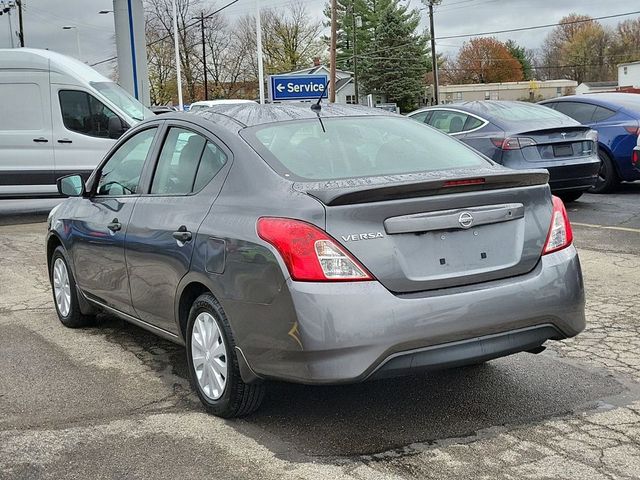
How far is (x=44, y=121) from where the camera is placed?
13.1 meters

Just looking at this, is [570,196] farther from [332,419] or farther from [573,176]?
[332,419]

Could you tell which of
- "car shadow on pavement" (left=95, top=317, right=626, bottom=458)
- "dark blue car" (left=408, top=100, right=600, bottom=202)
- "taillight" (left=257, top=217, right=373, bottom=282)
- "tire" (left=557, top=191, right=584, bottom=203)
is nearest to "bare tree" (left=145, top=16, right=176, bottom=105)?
"tire" (left=557, top=191, right=584, bottom=203)

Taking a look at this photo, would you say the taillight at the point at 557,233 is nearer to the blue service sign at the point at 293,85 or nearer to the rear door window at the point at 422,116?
the rear door window at the point at 422,116

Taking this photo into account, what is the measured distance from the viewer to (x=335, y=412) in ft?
13.6

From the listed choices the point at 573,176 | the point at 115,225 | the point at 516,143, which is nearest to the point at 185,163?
the point at 115,225

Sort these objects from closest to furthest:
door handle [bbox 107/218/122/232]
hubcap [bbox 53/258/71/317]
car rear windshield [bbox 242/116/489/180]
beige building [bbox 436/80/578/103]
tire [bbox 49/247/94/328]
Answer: car rear windshield [bbox 242/116/489/180], door handle [bbox 107/218/122/232], tire [bbox 49/247/94/328], hubcap [bbox 53/258/71/317], beige building [bbox 436/80/578/103]

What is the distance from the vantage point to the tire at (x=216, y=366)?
12.8 ft

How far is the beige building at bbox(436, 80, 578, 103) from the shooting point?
9662 cm

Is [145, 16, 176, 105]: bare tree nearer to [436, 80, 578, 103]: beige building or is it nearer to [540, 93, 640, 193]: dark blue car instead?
[436, 80, 578, 103]: beige building

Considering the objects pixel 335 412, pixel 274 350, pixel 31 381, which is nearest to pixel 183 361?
pixel 31 381

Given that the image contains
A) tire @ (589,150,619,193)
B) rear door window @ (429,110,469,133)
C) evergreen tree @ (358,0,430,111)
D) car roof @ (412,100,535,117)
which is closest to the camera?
car roof @ (412,100,535,117)

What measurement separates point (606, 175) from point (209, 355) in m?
9.43

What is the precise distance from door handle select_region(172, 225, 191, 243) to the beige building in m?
93.4

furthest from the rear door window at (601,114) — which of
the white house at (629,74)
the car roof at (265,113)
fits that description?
the white house at (629,74)
